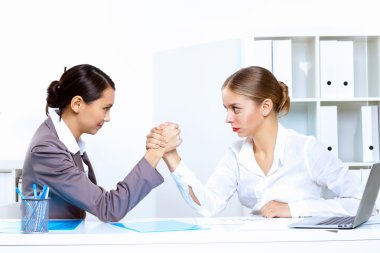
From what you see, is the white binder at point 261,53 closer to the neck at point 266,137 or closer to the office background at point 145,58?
the office background at point 145,58

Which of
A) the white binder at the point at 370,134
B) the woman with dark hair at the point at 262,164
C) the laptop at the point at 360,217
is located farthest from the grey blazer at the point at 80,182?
the white binder at the point at 370,134

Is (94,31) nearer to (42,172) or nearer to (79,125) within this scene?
(79,125)

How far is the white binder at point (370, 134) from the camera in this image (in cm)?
369

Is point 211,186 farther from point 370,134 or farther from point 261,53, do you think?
point 370,134

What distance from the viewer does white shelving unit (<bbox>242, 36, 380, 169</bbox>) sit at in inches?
145

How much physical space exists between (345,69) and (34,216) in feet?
8.10

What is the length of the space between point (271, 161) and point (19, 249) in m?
1.19

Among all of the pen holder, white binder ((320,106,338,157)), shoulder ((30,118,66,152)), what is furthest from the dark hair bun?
white binder ((320,106,338,157))

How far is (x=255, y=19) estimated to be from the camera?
417 cm

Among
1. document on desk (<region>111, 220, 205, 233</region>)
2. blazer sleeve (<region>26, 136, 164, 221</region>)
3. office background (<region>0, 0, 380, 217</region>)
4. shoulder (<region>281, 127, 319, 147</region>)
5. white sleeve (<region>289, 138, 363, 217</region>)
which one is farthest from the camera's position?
office background (<region>0, 0, 380, 217</region>)

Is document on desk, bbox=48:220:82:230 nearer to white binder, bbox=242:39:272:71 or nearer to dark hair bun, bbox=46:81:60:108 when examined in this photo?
dark hair bun, bbox=46:81:60:108

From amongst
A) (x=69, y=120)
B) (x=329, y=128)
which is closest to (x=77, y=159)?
(x=69, y=120)

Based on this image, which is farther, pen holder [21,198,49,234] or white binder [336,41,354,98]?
white binder [336,41,354,98]

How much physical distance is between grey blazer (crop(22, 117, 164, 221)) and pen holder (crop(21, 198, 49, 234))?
33 cm
